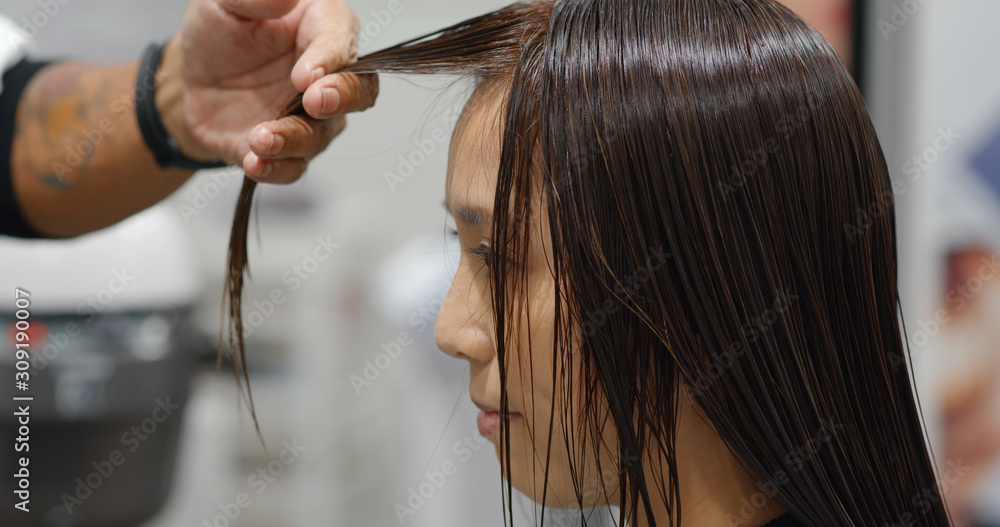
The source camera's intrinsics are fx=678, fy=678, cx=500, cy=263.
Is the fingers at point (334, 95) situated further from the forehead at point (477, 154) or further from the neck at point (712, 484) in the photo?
the neck at point (712, 484)

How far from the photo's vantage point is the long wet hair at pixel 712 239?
532 millimetres

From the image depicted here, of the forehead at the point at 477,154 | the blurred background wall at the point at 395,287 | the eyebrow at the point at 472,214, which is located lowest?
the blurred background wall at the point at 395,287

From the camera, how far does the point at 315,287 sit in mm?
1364

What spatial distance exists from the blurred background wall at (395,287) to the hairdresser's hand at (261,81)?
1.24 ft

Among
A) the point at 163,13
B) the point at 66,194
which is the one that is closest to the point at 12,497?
the point at 66,194

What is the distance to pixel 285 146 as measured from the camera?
0.67 metres

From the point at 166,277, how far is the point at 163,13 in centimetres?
49

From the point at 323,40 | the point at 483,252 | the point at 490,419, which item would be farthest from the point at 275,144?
the point at 490,419

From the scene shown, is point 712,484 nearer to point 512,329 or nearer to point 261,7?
point 512,329

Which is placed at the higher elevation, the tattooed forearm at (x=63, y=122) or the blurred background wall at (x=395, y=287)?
the tattooed forearm at (x=63, y=122)

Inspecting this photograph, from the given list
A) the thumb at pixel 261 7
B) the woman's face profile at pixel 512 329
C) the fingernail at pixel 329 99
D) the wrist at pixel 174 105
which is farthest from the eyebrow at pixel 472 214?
the wrist at pixel 174 105

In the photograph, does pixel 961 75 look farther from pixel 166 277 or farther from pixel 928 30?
pixel 166 277

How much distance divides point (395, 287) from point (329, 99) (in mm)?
723

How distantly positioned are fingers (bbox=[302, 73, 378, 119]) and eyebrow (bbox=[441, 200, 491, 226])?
153 millimetres
